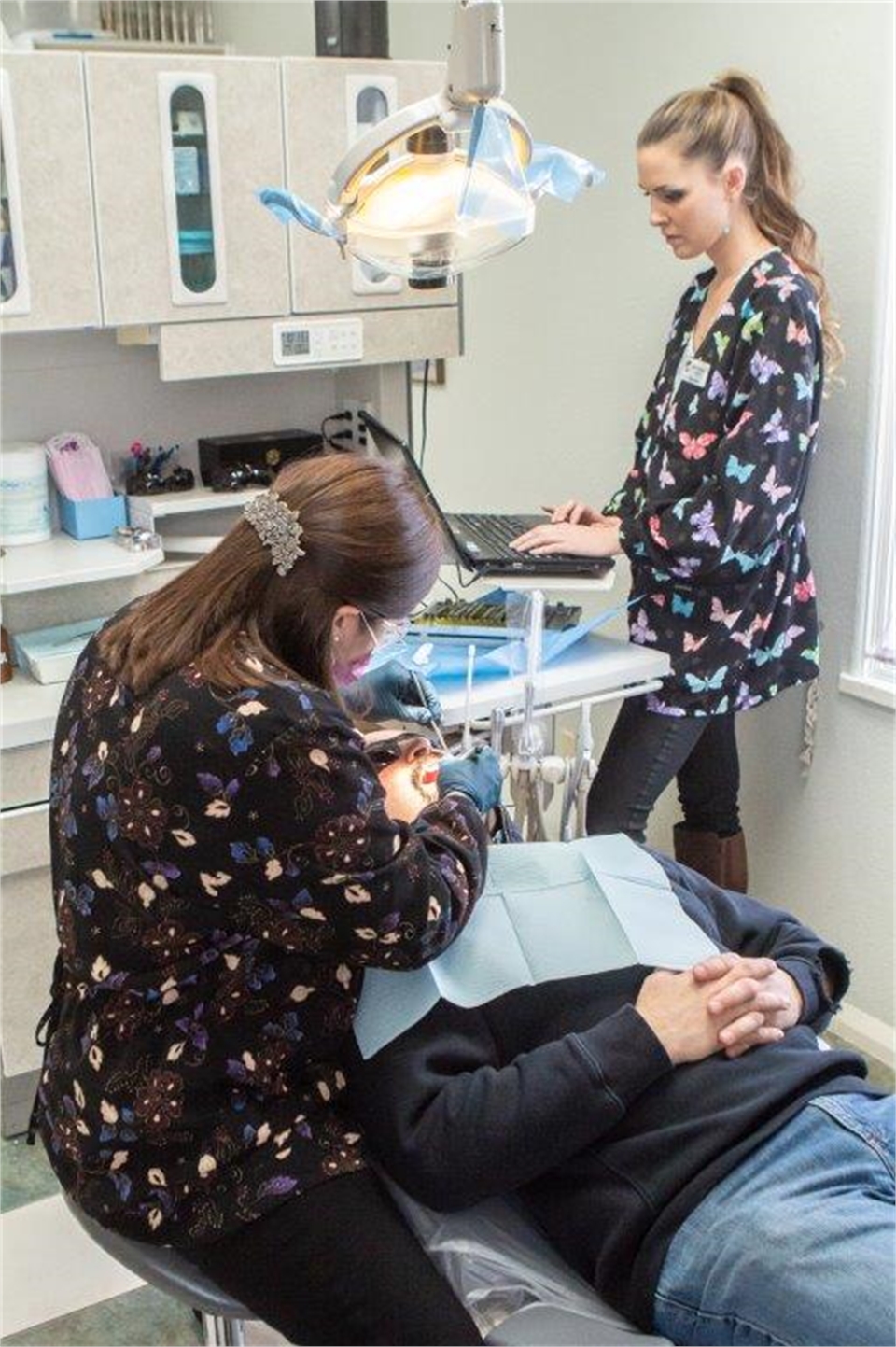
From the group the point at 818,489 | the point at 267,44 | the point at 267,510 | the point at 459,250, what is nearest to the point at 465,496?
the point at 818,489

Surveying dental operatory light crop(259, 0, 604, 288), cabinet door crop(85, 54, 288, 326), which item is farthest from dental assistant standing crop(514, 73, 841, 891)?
cabinet door crop(85, 54, 288, 326)

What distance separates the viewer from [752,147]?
6.73 ft

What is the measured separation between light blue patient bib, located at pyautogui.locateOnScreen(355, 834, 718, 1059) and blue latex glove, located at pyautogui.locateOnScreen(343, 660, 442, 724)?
1.17 feet

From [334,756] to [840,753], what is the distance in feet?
5.05

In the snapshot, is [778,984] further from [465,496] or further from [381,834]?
[465,496]

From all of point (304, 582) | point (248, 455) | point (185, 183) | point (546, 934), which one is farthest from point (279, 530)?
point (248, 455)

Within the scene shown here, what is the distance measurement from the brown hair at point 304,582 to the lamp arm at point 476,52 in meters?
0.37

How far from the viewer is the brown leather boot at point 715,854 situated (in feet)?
8.06

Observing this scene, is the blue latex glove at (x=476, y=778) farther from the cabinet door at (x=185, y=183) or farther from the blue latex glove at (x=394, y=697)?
the cabinet door at (x=185, y=183)

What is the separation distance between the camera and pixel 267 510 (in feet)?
3.84

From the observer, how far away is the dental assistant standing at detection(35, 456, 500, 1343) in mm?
1071

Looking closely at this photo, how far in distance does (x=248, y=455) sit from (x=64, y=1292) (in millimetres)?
1348

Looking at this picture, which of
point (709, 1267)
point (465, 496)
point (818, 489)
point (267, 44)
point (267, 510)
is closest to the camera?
point (709, 1267)

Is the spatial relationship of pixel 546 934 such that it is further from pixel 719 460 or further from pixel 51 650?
pixel 51 650
